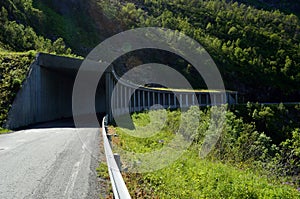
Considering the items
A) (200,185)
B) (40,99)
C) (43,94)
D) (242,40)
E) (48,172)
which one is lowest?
(200,185)

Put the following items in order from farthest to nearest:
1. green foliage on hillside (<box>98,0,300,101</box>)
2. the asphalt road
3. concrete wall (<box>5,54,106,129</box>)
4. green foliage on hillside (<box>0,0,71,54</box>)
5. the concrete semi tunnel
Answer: green foliage on hillside (<box>98,0,300,101</box>) → green foliage on hillside (<box>0,0,71,54</box>) → the concrete semi tunnel → concrete wall (<box>5,54,106,129</box>) → the asphalt road

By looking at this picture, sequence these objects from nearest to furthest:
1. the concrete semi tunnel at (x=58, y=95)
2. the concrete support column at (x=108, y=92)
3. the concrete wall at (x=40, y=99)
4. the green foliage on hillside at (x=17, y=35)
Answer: the concrete wall at (x=40, y=99) → the concrete semi tunnel at (x=58, y=95) → the concrete support column at (x=108, y=92) → the green foliage on hillside at (x=17, y=35)

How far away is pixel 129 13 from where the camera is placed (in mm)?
123688

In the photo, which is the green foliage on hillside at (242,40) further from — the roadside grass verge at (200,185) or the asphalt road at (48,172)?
the roadside grass verge at (200,185)

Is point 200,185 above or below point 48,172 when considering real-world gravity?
below

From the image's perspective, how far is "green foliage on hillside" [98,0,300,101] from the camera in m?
106

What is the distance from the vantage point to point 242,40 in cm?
13462

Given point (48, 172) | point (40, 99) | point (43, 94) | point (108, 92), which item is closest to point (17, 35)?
point (43, 94)

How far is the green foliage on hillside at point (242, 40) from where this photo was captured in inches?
4156

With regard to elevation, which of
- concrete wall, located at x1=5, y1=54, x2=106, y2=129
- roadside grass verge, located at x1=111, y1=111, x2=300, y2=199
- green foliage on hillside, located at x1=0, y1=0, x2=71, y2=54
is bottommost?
roadside grass verge, located at x1=111, y1=111, x2=300, y2=199

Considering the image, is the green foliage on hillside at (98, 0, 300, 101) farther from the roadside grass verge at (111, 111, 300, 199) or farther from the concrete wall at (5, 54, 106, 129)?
the roadside grass verge at (111, 111, 300, 199)

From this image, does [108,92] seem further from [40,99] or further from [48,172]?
[48,172]

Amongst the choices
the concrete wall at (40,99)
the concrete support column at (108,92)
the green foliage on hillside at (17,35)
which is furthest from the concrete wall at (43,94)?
the green foliage on hillside at (17,35)

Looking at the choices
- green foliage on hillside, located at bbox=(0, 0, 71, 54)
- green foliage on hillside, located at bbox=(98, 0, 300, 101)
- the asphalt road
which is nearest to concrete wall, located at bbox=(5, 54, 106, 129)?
green foliage on hillside, located at bbox=(0, 0, 71, 54)
